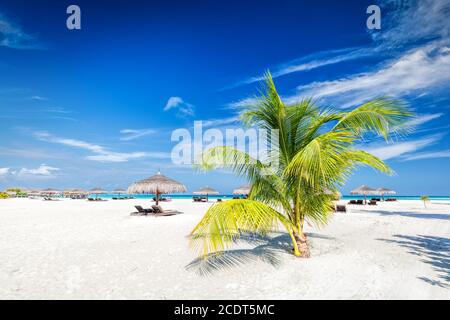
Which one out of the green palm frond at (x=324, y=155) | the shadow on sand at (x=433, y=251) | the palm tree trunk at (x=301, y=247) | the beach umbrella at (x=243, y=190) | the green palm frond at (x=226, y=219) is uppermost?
the green palm frond at (x=324, y=155)

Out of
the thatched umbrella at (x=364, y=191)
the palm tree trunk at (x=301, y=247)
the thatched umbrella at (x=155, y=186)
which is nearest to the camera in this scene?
the palm tree trunk at (x=301, y=247)

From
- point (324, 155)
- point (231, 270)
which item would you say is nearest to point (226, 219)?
point (231, 270)

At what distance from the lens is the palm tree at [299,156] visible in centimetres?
459

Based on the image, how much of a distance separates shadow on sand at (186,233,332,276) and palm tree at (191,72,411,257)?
35cm

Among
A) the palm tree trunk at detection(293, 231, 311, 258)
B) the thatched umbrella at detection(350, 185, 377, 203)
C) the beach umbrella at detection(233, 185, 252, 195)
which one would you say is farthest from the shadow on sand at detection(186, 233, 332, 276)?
the thatched umbrella at detection(350, 185, 377, 203)

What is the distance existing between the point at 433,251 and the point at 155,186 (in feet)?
45.7

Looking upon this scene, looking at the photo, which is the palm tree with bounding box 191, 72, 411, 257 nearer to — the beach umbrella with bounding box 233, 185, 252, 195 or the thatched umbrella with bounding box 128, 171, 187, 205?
the thatched umbrella with bounding box 128, 171, 187, 205

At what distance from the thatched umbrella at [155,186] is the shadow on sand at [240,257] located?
34.5 ft

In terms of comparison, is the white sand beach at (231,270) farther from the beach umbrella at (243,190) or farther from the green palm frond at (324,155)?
the beach umbrella at (243,190)

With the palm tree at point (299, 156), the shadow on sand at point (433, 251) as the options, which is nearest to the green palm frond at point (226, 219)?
the palm tree at point (299, 156)
